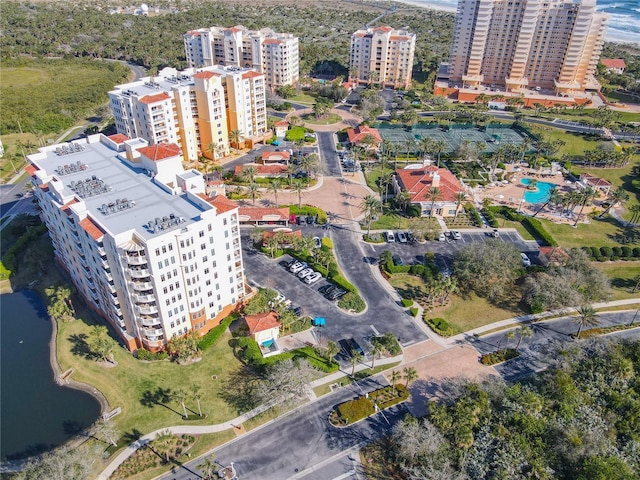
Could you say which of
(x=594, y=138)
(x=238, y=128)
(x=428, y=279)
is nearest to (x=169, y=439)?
(x=428, y=279)

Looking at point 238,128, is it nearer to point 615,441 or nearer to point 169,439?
point 169,439

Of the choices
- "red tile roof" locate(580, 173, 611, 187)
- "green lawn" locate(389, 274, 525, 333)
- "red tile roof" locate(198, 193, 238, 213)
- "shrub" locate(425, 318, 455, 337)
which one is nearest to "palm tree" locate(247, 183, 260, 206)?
"red tile roof" locate(198, 193, 238, 213)

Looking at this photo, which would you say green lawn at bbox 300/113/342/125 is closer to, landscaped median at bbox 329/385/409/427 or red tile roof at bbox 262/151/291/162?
red tile roof at bbox 262/151/291/162

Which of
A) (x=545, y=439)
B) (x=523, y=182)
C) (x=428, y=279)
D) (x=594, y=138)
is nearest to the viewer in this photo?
(x=545, y=439)

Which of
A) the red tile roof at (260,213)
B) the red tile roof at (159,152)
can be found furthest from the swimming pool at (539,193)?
Answer: the red tile roof at (159,152)

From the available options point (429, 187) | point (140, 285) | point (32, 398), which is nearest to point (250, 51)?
point (429, 187)

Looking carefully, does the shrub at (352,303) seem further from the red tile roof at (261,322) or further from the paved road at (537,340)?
the paved road at (537,340)
